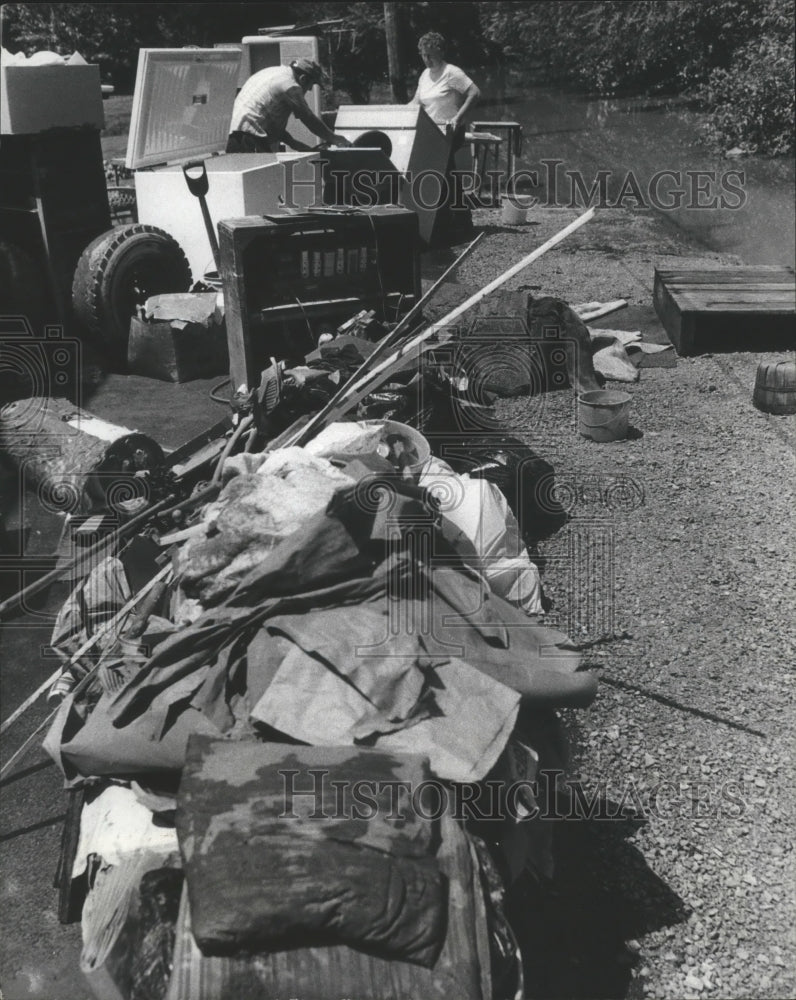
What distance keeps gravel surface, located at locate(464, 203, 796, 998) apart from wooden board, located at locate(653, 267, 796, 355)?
0.66 m

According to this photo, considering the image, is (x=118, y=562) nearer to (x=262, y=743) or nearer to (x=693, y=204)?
(x=262, y=743)

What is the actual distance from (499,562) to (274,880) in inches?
72.2

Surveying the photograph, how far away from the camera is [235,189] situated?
25.1 feet

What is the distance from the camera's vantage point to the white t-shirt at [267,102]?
8.45 metres

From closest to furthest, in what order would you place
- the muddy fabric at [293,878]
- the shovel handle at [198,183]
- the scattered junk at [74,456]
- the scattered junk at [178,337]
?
the muddy fabric at [293,878] < the scattered junk at [74,456] < the scattered junk at [178,337] < the shovel handle at [198,183]

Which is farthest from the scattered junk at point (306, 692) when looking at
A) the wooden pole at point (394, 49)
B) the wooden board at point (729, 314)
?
the wooden pole at point (394, 49)

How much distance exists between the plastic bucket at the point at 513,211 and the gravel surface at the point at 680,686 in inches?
210

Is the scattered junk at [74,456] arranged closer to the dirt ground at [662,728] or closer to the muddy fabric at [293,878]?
A: the dirt ground at [662,728]

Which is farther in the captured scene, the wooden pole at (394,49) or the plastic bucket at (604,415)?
the wooden pole at (394,49)

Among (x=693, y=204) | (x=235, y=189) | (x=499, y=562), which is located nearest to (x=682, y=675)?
(x=499, y=562)

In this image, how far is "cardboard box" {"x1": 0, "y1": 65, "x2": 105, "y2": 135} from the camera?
682 cm

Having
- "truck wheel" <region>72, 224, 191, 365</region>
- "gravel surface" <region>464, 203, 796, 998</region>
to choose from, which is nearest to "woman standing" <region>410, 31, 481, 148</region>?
"truck wheel" <region>72, 224, 191, 365</region>

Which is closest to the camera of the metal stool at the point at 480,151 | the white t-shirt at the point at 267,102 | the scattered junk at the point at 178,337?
the scattered junk at the point at 178,337

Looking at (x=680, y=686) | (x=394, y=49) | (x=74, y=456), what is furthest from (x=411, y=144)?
(x=680, y=686)
